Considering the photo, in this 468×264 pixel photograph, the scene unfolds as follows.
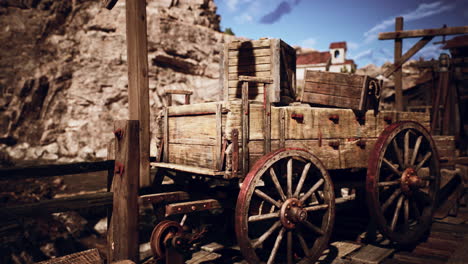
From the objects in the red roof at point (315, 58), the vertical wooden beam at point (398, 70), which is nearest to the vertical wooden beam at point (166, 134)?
the vertical wooden beam at point (398, 70)

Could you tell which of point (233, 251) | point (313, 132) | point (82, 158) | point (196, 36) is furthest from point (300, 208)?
point (196, 36)

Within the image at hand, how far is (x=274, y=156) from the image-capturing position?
3.11 m

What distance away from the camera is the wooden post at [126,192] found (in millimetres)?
3055

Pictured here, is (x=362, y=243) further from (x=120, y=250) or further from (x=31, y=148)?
(x=31, y=148)

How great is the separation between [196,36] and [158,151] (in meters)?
17.1

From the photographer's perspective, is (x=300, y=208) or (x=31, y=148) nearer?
(x=300, y=208)

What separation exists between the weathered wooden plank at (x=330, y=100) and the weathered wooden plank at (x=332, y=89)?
4cm

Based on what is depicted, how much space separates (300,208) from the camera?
327 centimetres

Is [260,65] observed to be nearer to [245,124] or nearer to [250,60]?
[250,60]

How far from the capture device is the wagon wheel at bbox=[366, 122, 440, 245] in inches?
156

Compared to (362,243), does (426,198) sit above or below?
above

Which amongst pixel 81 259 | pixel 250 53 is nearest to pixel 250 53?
pixel 250 53

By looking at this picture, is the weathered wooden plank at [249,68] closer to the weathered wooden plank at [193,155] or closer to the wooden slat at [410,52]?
the weathered wooden plank at [193,155]

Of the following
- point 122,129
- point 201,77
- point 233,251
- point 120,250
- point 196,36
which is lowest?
point 233,251
